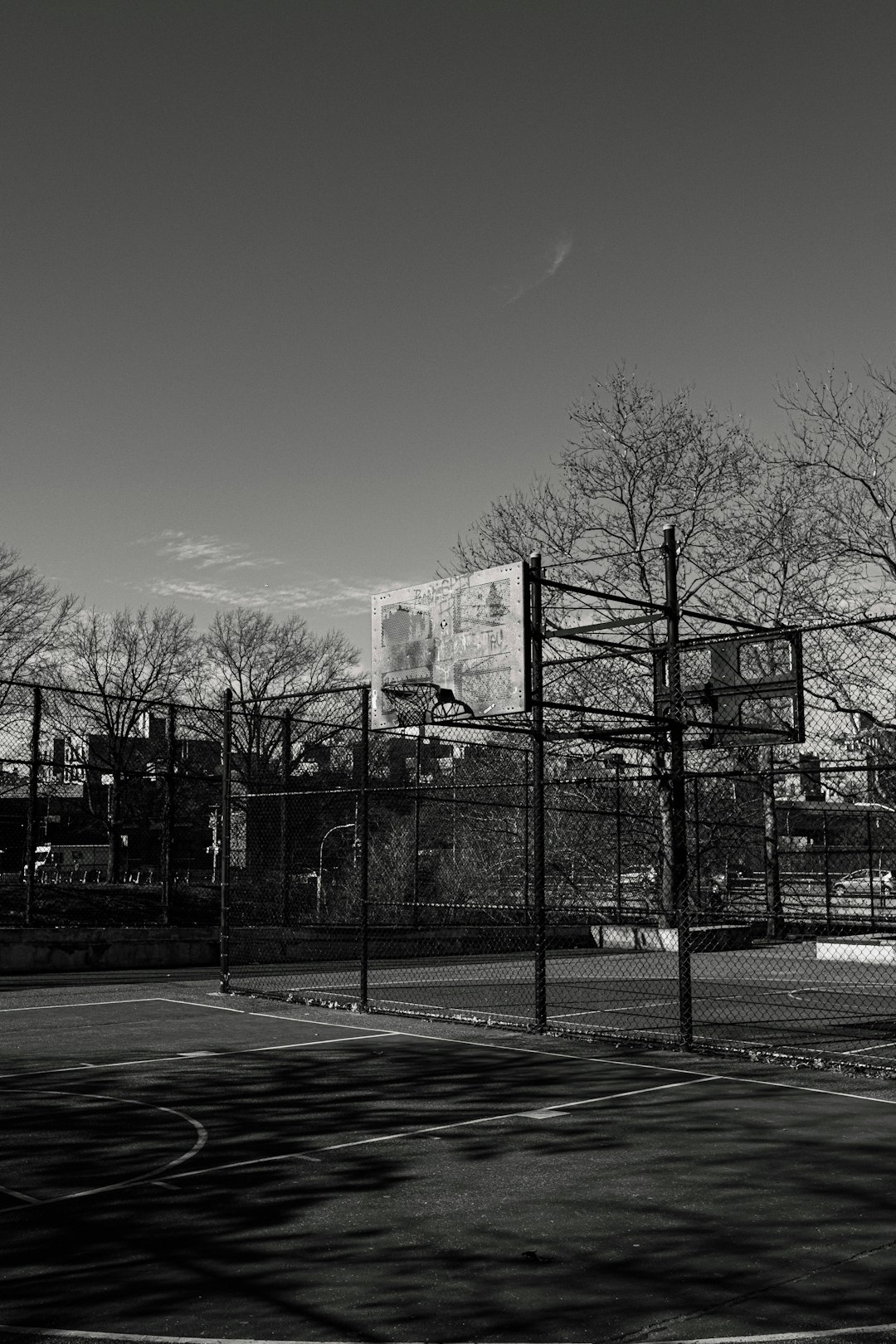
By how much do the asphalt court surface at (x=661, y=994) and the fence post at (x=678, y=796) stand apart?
61cm

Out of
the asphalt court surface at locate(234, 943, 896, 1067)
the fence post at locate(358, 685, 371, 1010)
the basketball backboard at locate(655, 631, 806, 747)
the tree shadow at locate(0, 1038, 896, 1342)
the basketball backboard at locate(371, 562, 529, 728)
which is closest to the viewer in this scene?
the tree shadow at locate(0, 1038, 896, 1342)

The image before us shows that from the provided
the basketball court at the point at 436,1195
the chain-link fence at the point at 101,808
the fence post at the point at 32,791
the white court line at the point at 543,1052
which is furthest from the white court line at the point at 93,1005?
the fence post at the point at 32,791

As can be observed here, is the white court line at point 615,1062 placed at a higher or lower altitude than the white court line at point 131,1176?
lower

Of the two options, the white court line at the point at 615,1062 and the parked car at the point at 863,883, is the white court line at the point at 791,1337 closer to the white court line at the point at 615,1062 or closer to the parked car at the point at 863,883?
the white court line at the point at 615,1062

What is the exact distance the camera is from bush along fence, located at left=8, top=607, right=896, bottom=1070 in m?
12.6

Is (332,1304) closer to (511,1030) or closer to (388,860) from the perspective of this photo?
(511,1030)

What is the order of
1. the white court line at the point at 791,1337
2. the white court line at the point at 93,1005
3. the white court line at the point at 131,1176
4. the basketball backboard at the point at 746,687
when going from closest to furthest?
the white court line at the point at 791,1337 → the white court line at the point at 131,1176 → the basketball backboard at the point at 746,687 → the white court line at the point at 93,1005

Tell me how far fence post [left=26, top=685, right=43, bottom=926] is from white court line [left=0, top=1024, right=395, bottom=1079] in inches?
371

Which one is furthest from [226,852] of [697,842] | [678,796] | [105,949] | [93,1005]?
[697,842]

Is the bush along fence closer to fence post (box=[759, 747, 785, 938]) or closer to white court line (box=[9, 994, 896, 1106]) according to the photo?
fence post (box=[759, 747, 785, 938])

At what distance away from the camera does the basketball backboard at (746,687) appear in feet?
36.8

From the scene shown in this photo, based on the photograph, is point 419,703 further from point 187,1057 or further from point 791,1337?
point 791,1337

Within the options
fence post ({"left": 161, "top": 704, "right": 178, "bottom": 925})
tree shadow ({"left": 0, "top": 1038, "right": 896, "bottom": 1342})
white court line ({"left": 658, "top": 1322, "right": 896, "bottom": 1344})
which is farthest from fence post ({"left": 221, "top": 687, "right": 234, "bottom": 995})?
white court line ({"left": 658, "top": 1322, "right": 896, "bottom": 1344})

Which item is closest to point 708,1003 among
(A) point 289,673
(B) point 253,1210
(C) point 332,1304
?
(B) point 253,1210
